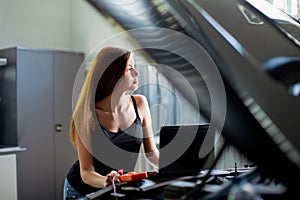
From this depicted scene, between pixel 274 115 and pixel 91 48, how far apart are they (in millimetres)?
4157

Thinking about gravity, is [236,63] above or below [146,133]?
above

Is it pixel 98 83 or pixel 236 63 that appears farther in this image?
pixel 98 83

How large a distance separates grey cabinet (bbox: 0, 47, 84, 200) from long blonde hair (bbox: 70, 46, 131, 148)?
277 cm

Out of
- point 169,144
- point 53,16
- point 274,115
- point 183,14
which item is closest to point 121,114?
point 169,144

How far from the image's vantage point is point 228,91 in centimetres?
81

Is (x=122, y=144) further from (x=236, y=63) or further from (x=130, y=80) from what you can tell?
(x=236, y=63)

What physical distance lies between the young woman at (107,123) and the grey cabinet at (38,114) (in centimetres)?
271

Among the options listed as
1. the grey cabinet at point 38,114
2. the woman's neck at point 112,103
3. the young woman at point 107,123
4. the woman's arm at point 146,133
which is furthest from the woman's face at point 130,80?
the grey cabinet at point 38,114

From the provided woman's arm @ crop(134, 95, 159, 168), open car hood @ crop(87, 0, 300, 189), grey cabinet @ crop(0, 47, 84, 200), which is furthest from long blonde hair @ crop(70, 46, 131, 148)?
grey cabinet @ crop(0, 47, 84, 200)

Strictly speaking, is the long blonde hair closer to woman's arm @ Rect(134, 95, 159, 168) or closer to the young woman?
the young woman

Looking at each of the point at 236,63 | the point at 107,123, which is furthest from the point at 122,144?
the point at 236,63

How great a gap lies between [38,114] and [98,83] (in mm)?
2970

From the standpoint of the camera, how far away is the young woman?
1424 mm

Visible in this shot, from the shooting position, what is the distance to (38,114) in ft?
14.2
